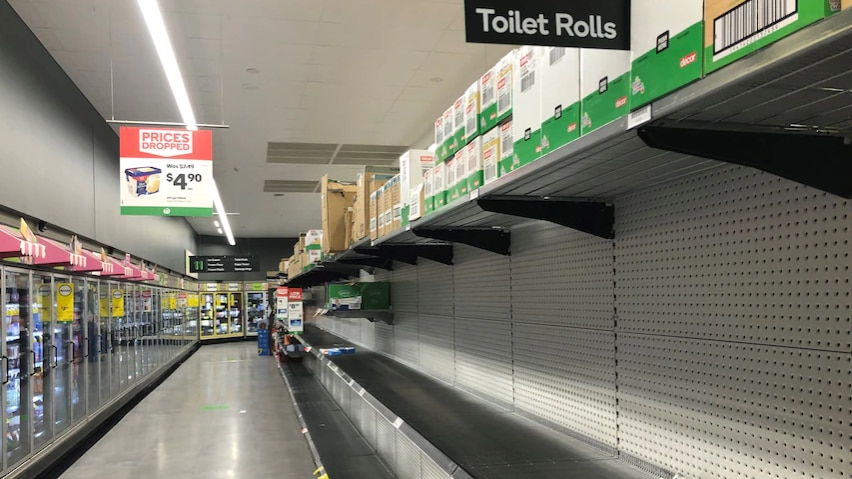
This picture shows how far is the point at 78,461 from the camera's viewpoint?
6.77m

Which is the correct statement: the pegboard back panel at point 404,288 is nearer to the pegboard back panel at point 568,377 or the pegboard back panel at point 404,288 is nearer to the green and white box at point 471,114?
the pegboard back panel at point 568,377

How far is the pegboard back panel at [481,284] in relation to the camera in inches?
139

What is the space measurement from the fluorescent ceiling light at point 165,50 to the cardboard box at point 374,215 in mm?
2252

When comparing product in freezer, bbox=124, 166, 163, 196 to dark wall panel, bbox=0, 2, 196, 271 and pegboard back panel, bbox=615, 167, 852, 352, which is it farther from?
pegboard back panel, bbox=615, 167, 852, 352

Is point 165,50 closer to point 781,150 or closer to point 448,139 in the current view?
point 448,139

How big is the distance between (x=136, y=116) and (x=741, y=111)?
8.41m

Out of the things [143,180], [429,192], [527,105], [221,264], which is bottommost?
[221,264]

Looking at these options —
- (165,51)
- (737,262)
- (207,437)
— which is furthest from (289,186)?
(737,262)

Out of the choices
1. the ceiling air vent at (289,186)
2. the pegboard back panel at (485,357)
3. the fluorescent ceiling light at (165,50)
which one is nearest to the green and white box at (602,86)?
the pegboard back panel at (485,357)

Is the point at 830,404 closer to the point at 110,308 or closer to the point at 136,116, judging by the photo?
the point at 136,116

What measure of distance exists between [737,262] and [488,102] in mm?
1103

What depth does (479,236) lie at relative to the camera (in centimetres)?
348

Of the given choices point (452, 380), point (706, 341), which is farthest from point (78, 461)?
point (706, 341)

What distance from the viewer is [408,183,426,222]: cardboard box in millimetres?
3351
